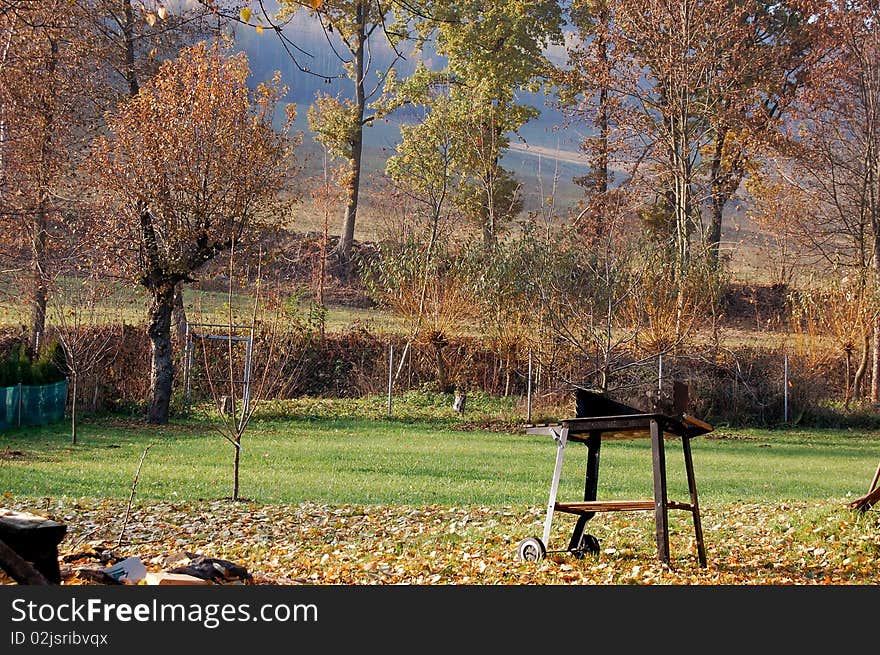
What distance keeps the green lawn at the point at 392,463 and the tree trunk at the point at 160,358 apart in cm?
51

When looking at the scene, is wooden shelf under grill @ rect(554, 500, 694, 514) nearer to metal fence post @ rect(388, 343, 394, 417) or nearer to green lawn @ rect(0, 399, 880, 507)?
green lawn @ rect(0, 399, 880, 507)

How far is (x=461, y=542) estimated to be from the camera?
25.2 feet

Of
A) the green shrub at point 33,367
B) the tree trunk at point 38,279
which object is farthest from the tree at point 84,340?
the tree trunk at point 38,279

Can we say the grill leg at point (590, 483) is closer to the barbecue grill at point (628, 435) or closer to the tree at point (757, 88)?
the barbecue grill at point (628, 435)

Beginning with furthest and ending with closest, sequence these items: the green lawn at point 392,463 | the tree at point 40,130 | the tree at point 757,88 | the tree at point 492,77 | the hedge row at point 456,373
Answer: the tree at point 492,77, the tree at point 757,88, the hedge row at point 456,373, the tree at point 40,130, the green lawn at point 392,463

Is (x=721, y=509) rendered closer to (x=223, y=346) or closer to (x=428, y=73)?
(x=223, y=346)

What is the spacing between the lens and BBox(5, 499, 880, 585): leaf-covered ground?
609 cm

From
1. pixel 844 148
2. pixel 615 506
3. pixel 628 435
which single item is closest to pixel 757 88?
pixel 844 148

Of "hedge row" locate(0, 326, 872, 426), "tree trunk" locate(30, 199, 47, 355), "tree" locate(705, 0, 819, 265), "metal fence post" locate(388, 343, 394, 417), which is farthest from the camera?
"tree" locate(705, 0, 819, 265)

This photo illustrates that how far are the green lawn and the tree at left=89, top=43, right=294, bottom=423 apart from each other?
12.1 feet

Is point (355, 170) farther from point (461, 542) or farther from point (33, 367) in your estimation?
point (461, 542)

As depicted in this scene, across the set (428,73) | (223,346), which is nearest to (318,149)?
(428,73)

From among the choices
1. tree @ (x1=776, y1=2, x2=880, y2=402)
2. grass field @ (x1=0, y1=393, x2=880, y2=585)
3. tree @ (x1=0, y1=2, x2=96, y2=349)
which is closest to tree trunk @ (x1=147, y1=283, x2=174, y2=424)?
grass field @ (x1=0, y1=393, x2=880, y2=585)

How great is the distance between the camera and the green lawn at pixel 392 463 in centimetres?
1140
